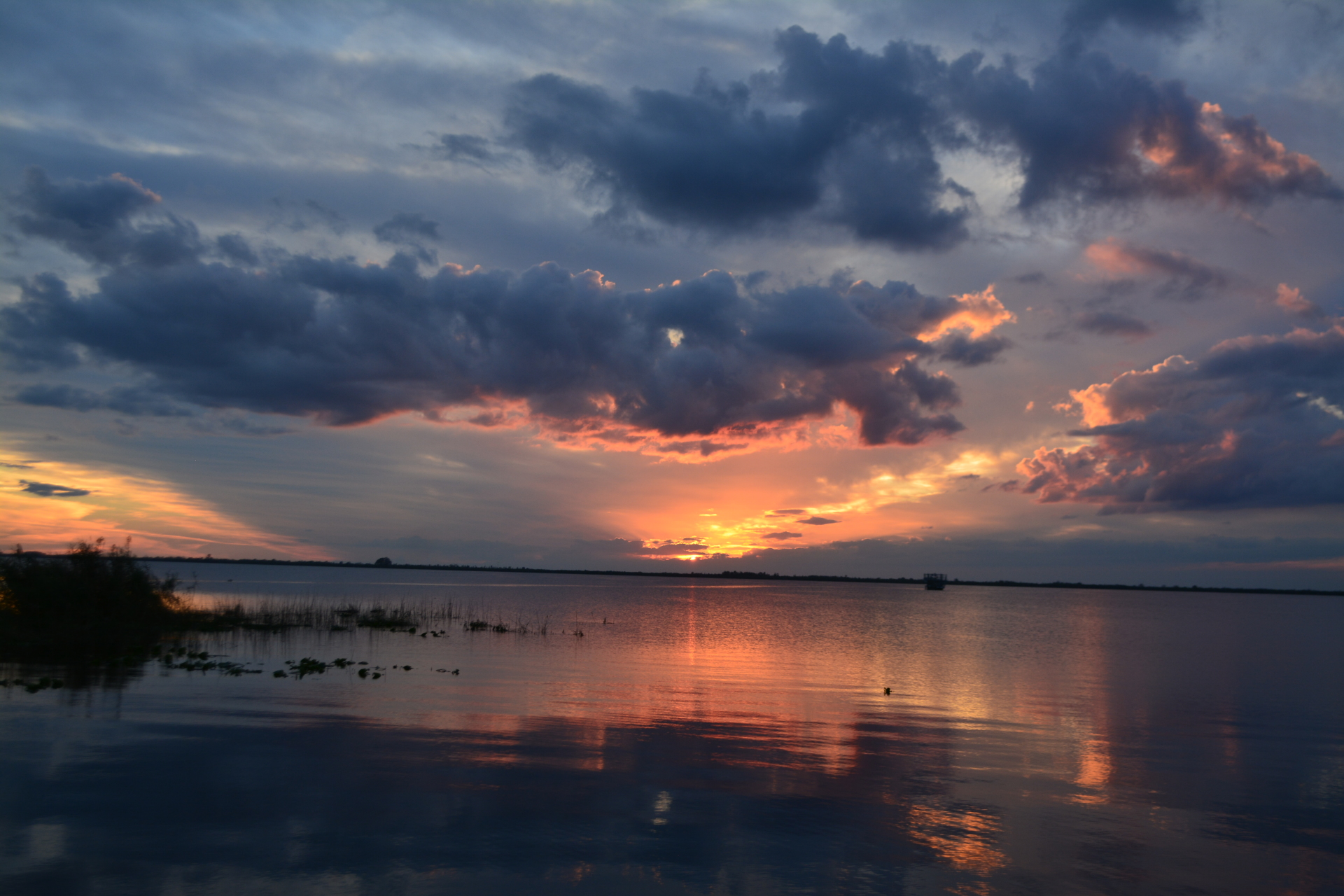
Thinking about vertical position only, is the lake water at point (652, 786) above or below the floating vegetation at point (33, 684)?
below

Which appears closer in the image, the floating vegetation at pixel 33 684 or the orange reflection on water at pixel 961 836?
the orange reflection on water at pixel 961 836

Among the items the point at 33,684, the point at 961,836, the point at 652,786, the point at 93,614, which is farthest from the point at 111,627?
the point at 961,836

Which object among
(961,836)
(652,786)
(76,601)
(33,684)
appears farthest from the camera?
(76,601)

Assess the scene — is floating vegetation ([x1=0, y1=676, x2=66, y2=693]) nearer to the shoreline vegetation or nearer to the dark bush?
the shoreline vegetation

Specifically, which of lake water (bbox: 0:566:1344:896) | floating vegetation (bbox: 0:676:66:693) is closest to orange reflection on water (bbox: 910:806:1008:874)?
lake water (bbox: 0:566:1344:896)

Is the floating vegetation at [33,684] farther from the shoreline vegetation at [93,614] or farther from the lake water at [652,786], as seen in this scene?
the shoreline vegetation at [93,614]

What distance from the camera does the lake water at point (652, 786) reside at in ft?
40.7

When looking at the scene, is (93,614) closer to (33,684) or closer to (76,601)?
(76,601)

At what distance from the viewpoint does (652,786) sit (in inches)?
672

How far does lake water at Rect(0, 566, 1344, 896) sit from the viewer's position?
12414mm

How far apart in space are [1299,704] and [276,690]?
138ft

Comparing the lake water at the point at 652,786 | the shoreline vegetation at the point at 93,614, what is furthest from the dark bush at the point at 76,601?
the lake water at the point at 652,786

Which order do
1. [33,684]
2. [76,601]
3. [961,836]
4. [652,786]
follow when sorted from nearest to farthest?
[961,836] < [652,786] < [33,684] < [76,601]

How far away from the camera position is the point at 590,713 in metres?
25.7
